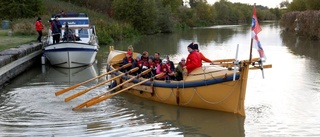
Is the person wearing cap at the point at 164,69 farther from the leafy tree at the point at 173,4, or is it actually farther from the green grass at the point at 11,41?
the leafy tree at the point at 173,4

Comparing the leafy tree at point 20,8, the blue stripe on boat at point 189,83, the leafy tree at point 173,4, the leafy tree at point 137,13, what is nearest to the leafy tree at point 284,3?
Answer: the leafy tree at point 173,4

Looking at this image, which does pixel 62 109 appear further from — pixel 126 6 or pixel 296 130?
pixel 126 6

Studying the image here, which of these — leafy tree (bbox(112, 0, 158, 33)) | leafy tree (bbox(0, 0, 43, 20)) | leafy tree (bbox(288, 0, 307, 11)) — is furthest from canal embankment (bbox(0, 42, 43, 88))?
leafy tree (bbox(288, 0, 307, 11))

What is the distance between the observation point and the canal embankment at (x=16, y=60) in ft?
51.2

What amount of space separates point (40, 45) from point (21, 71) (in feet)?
16.1

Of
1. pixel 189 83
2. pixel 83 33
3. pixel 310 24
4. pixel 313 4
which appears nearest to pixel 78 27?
pixel 83 33

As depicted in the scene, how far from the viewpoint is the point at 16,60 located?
1770 cm

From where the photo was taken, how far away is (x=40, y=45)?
76.6ft

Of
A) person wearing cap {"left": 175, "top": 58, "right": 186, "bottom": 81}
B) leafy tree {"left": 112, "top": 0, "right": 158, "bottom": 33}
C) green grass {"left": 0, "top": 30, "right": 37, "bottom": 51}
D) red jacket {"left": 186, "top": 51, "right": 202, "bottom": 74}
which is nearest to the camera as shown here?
red jacket {"left": 186, "top": 51, "right": 202, "bottom": 74}

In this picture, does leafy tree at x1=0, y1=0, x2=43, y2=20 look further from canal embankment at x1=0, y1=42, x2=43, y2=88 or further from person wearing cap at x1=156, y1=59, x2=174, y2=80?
person wearing cap at x1=156, y1=59, x2=174, y2=80

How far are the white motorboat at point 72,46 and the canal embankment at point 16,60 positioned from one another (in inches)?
35.0

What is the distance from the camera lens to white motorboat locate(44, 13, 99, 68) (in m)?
19.6

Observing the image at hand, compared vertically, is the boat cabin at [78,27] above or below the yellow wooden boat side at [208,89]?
above

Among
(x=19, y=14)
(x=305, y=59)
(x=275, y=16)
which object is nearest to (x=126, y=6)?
(x=19, y=14)
